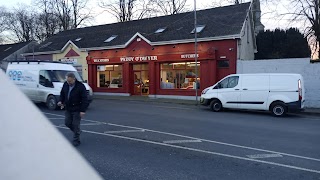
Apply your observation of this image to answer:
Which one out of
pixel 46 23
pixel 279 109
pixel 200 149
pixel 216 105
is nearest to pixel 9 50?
pixel 46 23

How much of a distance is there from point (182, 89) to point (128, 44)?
6.30 metres

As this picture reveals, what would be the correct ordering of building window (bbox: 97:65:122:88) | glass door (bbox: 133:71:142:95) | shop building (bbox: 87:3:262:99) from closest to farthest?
shop building (bbox: 87:3:262:99), glass door (bbox: 133:71:142:95), building window (bbox: 97:65:122:88)

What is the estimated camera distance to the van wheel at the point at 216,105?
607 inches

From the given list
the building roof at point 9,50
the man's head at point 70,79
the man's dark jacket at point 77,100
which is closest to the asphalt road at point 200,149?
the man's dark jacket at point 77,100

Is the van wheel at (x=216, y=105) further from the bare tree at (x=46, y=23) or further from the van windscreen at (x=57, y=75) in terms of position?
the bare tree at (x=46, y=23)

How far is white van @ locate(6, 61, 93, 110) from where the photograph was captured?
15.1m

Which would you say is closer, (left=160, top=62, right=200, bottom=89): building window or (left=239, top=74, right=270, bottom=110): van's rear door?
(left=239, top=74, right=270, bottom=110): van's rear door

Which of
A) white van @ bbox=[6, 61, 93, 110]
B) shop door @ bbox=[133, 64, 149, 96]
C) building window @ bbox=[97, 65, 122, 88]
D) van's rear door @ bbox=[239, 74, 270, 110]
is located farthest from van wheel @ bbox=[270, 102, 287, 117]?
building window @ bbox=[97, 65, 122, 88]

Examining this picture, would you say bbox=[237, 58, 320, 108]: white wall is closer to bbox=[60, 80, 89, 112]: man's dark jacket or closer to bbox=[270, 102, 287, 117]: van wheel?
bbox=[270, 102, 287, 117]: van wheel

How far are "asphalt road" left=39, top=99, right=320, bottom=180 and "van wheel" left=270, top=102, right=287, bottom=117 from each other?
259 centimetres

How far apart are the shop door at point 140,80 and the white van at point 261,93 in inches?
403

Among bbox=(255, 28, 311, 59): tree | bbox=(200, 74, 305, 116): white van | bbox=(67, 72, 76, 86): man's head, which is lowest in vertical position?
bbox=(200, 74, 305, 116): white van

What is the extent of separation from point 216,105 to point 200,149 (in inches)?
343

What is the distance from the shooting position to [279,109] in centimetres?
1402
